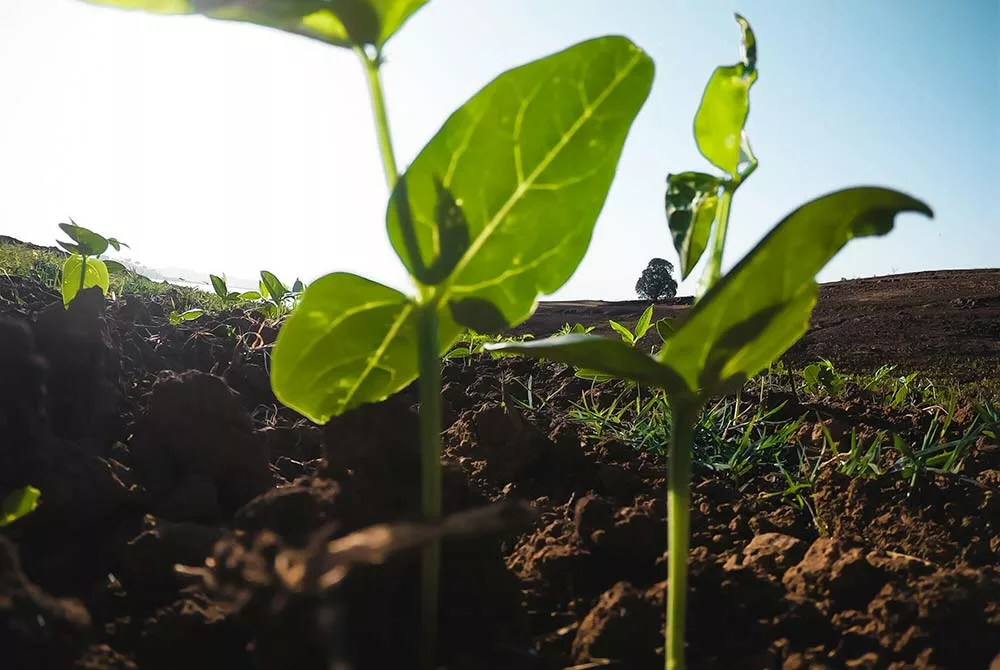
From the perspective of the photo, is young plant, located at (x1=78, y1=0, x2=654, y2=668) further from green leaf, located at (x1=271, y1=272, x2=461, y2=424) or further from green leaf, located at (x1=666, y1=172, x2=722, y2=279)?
green leaf, located at (x1=666, y1=172, x2=722, y2=279)

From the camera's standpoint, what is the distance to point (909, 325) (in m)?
6.51

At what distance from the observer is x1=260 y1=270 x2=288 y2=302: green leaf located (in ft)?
11.6

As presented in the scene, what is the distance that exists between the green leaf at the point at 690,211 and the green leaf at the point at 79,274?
1.71 metres

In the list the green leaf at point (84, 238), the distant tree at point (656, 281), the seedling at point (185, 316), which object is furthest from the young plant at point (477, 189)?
the distant tree at point (656, 281)

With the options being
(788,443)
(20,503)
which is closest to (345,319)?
(20,503)

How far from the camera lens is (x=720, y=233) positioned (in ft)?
3.26

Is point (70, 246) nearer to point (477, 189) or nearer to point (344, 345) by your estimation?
point (344, 345)

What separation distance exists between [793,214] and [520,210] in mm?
337

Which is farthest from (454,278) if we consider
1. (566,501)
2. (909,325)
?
(909,325)

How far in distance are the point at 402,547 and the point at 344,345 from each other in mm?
479

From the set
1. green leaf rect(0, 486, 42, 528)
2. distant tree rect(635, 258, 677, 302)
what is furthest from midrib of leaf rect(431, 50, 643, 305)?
distant tree rect(635, 258, 677, 302)

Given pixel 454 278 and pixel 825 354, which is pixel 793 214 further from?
pixel 825 354

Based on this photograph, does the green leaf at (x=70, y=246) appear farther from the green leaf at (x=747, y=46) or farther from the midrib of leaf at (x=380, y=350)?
the green leaf at (x=747, y=46)

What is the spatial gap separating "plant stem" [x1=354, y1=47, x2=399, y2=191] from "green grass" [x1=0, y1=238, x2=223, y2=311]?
9.24 feet
